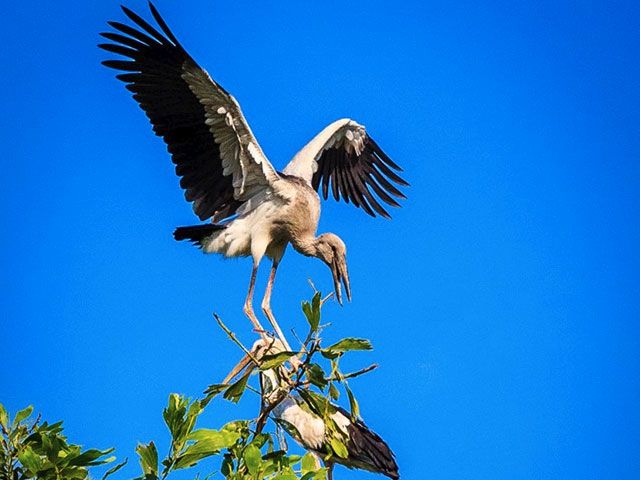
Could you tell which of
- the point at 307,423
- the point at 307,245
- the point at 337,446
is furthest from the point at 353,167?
the point at 337,446

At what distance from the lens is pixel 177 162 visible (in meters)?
6.25

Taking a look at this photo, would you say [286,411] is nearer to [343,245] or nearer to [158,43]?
[343,245]

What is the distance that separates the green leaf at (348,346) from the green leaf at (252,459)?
14.4 inches

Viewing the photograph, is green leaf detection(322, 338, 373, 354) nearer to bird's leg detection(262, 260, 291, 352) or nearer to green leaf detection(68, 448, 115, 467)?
green leaf detection(68, 448, 115, 467)

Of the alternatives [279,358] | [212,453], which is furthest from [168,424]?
[279,358]

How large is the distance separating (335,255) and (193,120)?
50.2 inches

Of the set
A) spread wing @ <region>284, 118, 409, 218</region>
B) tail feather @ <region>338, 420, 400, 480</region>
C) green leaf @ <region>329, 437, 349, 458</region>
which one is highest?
spread wing @ <region>284, 118, 409, 218</region>

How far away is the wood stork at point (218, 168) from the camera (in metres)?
5.95

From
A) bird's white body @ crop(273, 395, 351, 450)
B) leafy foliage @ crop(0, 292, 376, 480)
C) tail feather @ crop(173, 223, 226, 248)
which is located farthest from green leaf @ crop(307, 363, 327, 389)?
tail feather @ crop(173, 223, 226, 248)

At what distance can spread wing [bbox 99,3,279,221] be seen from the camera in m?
5.91

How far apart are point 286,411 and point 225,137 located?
190cm

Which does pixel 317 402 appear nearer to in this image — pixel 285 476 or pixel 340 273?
pixel 285 476

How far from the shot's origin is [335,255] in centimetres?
614

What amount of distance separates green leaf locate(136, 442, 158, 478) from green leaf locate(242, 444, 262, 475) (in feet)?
0.89
